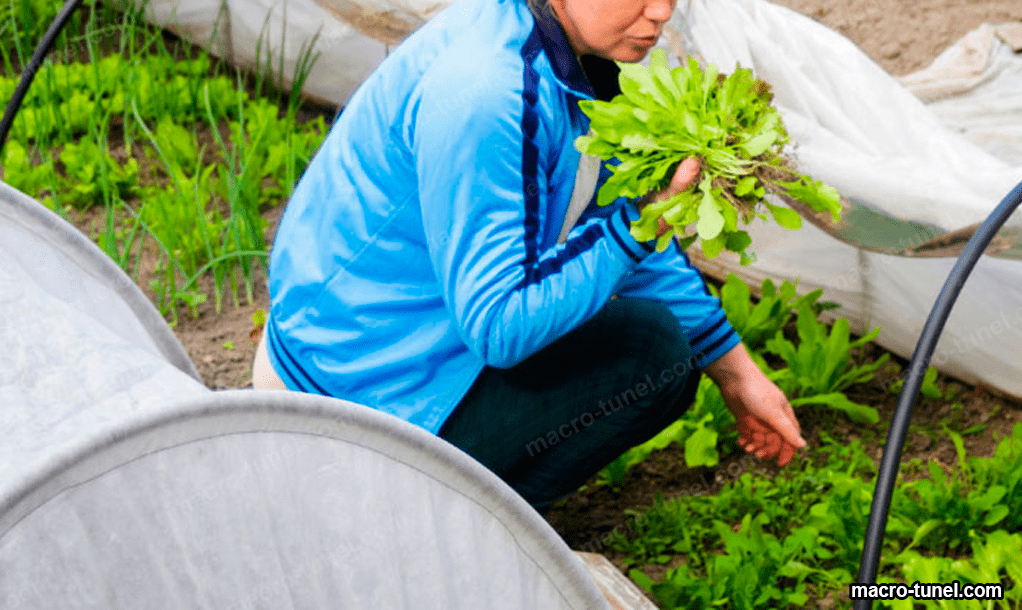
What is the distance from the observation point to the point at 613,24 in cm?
131

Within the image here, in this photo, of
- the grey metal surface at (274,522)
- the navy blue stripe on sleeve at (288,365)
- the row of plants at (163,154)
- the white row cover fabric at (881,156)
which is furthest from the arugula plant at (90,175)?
the grey metal surface at (274,522)

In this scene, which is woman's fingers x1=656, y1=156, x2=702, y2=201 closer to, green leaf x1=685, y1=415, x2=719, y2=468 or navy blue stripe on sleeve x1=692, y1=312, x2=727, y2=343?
navy blue stripe on sleeve x1=692, y1=312, x2=727, y2=343

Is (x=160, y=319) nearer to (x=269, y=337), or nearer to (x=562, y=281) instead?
(x=269, y=337)

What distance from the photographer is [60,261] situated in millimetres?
1516

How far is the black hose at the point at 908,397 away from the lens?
1.22 metres

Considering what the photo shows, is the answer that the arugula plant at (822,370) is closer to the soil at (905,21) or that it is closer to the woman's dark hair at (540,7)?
the woman's dark hair at (540,7)

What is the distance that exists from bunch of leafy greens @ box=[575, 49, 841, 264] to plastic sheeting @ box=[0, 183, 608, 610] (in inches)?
14.3

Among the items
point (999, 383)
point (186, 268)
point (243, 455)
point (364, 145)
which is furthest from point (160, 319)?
point (999, 383)

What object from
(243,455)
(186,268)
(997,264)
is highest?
(243,455)

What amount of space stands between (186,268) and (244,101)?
28.7 inches

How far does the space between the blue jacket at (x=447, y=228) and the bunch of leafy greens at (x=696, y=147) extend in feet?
0.24

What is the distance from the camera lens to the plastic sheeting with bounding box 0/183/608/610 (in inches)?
35.6

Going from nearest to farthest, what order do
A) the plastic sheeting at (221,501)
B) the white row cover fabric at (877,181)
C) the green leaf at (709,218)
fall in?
the plastic sheeting at (221,501)
the green leaf at (709,218)
the white row cover fabric at (877,181)

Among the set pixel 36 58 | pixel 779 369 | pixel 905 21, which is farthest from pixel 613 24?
pixel 905 21
